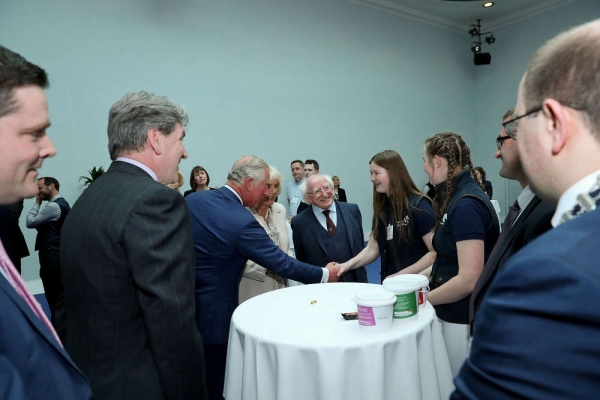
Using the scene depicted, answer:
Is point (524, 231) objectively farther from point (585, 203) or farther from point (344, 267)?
point (344, 267)

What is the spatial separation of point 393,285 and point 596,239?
1.16 m

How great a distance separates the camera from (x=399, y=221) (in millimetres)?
2609

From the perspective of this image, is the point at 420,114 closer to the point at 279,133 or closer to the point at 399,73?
the point at 399,73

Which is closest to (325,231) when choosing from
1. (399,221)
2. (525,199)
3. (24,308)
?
(399,221)

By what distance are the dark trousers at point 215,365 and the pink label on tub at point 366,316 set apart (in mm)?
1004

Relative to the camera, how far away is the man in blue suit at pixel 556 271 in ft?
1.65

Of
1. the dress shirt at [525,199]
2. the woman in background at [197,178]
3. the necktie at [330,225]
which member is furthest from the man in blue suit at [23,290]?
the woman in background at [197,178]

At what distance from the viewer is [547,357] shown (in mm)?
521

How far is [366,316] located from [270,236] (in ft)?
5.71

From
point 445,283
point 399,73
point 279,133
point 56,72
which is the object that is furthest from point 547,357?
point 399,73

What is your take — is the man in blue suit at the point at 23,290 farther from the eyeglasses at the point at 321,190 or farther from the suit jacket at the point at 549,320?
the eyeglasses at the point at 321,190

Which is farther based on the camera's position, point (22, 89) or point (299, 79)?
point (299, 79)

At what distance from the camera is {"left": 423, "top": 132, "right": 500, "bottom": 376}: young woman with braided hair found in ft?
6.01

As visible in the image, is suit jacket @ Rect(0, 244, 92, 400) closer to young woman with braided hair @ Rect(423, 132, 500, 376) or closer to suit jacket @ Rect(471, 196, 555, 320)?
suit jacket @ Rect(471, 196, 555, 320)
